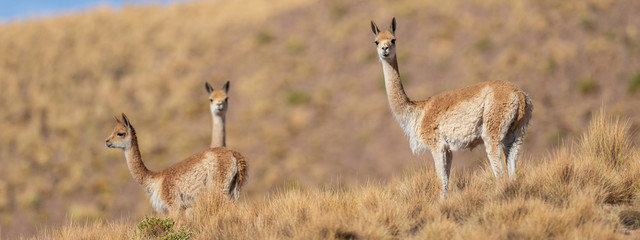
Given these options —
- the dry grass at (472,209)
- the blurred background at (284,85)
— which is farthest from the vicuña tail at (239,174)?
the blurred background at (284,85)

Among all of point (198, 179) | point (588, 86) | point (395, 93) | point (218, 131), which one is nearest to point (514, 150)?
point (395, 93)

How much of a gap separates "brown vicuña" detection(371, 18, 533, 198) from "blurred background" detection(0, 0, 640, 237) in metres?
10.0

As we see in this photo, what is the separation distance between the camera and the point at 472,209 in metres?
7.06

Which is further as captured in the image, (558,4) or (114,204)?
(558,4)

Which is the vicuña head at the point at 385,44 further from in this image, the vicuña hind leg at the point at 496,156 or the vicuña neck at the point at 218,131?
the vicuña neck at the point at 218,131

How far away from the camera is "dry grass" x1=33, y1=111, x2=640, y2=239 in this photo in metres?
6.24

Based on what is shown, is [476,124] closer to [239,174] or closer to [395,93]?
[395,93]

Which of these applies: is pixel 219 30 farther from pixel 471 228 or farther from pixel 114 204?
pixel 471 228

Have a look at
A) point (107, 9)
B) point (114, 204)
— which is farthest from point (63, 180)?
point (107, 9)

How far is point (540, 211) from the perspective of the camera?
6.26 metres

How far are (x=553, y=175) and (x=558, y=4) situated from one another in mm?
21243

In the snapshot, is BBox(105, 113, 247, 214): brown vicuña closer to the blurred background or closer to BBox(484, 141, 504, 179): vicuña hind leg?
BBox(484, 141, 504, 179): vicuña hind leg

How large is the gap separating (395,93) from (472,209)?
2045 millimetres

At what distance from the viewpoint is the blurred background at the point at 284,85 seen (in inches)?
Answer: 842
